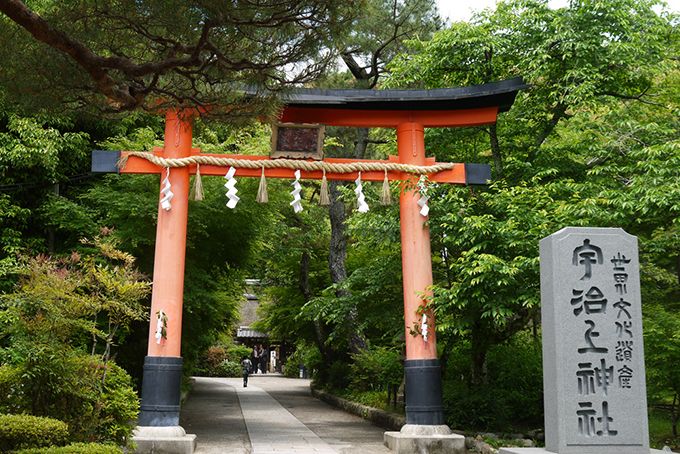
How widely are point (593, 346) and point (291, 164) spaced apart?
20.9 feet

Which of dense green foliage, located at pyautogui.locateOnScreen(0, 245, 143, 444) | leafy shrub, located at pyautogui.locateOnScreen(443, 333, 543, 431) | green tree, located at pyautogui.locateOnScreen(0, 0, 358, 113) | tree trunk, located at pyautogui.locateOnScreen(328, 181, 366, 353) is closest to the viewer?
green tree, located at pyautogui.locateOnScreen(0, 0, 358, 113)

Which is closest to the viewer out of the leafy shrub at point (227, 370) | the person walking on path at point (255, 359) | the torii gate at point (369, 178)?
the torii gate at point (369, 178)

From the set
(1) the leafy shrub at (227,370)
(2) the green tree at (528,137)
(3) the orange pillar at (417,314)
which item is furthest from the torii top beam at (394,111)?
(1) the leafy shrub at (227,370)

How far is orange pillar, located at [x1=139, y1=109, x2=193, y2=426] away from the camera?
1075 cm

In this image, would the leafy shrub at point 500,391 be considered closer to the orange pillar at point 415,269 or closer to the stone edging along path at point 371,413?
the stone edging along path at point 371,413

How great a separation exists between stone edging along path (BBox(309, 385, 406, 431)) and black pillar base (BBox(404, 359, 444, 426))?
2372 mm

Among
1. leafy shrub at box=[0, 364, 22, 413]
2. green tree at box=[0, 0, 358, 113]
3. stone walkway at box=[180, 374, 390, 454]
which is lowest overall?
stone walkway at box=[180, 374, 390, 454]

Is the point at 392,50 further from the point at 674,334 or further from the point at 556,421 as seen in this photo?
the point at 556,421

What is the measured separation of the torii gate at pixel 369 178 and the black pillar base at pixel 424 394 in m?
0.02

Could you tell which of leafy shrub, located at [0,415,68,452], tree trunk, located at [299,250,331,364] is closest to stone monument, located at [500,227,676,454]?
leafy shrub, located at [0,415,68,452]

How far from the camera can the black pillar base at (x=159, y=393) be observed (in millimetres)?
10695

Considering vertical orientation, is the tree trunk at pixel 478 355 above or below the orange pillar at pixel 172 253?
below

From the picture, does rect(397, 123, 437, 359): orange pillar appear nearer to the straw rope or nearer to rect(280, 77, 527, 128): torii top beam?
the straw rope

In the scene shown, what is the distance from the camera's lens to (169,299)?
36.3ft
